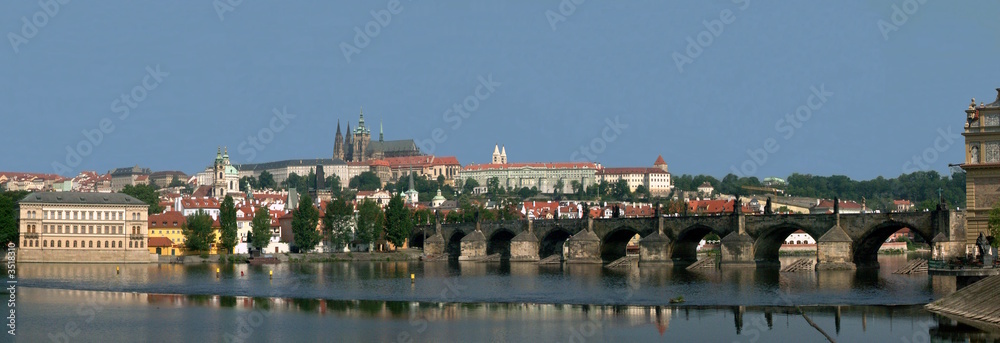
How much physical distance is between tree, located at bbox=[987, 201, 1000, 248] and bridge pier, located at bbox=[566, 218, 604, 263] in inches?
1877

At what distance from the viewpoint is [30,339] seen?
4988 cm

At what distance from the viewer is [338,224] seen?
132 m

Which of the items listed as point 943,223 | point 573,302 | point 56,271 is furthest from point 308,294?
point 943,223

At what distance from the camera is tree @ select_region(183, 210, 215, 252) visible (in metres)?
124

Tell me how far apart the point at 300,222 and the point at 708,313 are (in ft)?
250

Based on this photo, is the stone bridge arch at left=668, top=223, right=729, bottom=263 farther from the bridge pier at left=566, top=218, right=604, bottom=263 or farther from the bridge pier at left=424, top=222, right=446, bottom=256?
the bridge pier at left=424, top=222, right=446, bottom=256

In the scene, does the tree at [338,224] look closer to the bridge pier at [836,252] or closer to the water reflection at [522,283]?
the water reflection at [522,283]

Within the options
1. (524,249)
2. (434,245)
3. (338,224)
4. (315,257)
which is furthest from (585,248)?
(338,224)

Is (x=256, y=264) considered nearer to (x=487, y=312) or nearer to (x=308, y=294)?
(x=308, y=294)

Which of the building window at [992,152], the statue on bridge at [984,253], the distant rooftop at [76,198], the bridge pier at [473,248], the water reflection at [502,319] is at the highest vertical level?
the building window at [992,152]

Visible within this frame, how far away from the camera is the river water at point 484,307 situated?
5094 cm

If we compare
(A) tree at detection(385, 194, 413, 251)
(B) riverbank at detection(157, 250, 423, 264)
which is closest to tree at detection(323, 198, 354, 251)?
(B) riverbank at detection(157, 250, 423, 264)

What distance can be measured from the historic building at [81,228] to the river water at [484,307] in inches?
652

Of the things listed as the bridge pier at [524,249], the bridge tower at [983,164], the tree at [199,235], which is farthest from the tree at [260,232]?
the bridge tower at [983,164]
